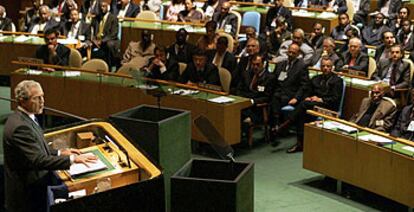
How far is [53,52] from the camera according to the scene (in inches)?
384

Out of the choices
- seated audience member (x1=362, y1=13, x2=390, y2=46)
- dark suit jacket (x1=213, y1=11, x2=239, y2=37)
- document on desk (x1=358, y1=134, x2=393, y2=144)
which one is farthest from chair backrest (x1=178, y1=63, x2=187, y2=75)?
seated audience member (x1=362, y1=13, x2=390, y2=46)

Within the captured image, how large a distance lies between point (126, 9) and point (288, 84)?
4620mm

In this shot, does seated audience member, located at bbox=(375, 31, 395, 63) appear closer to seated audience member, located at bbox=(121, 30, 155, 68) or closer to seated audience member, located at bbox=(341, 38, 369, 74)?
seated audience member, located at bbox=(341, 38, 369, 74)

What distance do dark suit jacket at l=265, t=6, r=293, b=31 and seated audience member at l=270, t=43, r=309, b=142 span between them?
295cm

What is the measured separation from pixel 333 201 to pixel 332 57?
3.01m

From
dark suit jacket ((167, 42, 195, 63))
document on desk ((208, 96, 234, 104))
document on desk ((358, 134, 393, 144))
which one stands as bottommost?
document on desk ((358, 134, 393, 144))

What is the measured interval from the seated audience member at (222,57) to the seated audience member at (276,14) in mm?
2384

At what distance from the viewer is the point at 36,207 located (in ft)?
14.4

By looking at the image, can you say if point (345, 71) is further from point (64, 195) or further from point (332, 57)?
point (64, 195)

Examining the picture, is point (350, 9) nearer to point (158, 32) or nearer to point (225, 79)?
point (158, 32)

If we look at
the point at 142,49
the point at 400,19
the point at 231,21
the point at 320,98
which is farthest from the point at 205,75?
the point at 400,19

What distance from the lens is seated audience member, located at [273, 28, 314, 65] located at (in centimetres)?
955

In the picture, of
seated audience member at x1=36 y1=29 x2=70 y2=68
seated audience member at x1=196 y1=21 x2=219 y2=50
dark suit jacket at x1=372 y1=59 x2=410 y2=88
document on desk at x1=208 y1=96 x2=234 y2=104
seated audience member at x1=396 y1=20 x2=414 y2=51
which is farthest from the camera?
seated audience member at x1=396 y1=20 x2=414 y2=51

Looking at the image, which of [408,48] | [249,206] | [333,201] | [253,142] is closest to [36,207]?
[249,206]
